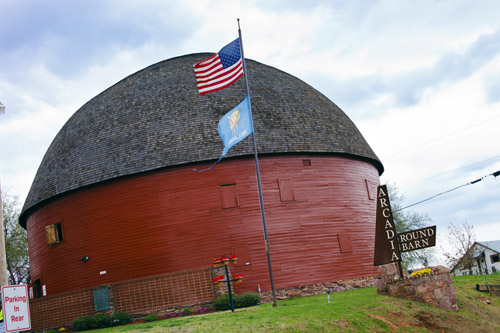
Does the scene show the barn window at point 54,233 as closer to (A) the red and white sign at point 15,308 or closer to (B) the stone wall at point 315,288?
(B) the stone wall at point 315,288

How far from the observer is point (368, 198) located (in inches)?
984

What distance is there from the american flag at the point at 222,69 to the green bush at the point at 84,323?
8.58 meters

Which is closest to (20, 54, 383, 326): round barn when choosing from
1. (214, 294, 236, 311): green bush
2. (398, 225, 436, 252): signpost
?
(214, 294, 236, 311): green bush

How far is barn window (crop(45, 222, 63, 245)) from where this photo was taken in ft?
77.4

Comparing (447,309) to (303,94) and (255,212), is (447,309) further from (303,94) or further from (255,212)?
(303,94)

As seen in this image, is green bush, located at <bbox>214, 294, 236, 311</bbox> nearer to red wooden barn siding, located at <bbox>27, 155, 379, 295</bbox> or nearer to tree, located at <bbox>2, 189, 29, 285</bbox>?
red wooden barn siding, located at <bbox>27, 155, 379, 295</bbox>

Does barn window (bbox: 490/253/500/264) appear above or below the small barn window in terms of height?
below

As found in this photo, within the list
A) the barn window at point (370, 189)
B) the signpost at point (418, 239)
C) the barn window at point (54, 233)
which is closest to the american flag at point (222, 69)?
the signpost at point (418, 239)

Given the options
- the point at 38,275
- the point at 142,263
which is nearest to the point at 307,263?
the point at 142,263

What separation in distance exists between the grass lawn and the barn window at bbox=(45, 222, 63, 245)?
996cm

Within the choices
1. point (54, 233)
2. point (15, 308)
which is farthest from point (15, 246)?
point (15, 308)

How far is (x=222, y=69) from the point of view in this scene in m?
17.6

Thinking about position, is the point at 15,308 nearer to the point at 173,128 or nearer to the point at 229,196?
the point at 229,196

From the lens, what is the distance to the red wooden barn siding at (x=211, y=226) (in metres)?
21.1
